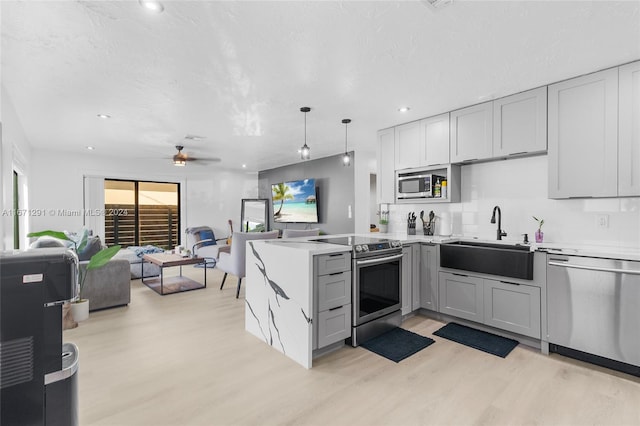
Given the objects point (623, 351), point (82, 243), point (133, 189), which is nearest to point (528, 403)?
point (623, 351)

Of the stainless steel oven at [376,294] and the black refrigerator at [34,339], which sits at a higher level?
the black refrigerator at [34,339]

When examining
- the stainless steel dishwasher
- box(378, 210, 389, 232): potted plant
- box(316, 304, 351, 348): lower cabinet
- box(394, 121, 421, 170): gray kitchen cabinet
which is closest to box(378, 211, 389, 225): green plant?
box(378, 210, 389, 232): potted plant

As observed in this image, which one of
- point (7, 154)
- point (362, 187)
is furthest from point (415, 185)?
point (7, 154)

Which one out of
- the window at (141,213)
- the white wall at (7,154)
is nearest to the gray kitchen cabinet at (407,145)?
the white wall at (7,154)

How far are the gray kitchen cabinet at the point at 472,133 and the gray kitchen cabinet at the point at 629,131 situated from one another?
0.98 meters

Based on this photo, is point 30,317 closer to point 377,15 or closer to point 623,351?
point 377,15

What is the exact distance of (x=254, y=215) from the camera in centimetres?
814

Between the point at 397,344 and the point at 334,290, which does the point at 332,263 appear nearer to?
the point at 334,290

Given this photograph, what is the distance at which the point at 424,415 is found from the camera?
6.10 ft

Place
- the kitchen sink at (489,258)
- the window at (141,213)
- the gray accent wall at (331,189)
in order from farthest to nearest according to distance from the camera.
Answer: the window at (141,213), the gray accent wall at (331,189), the kitchen sink at (489,258)

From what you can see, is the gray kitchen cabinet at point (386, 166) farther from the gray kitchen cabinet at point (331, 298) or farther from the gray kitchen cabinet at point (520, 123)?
the gray kitchen cabinet at point (331, 298)

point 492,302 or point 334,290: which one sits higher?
point 334,290

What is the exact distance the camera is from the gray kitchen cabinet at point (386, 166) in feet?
13.8

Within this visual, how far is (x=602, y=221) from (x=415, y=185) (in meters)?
1.77
